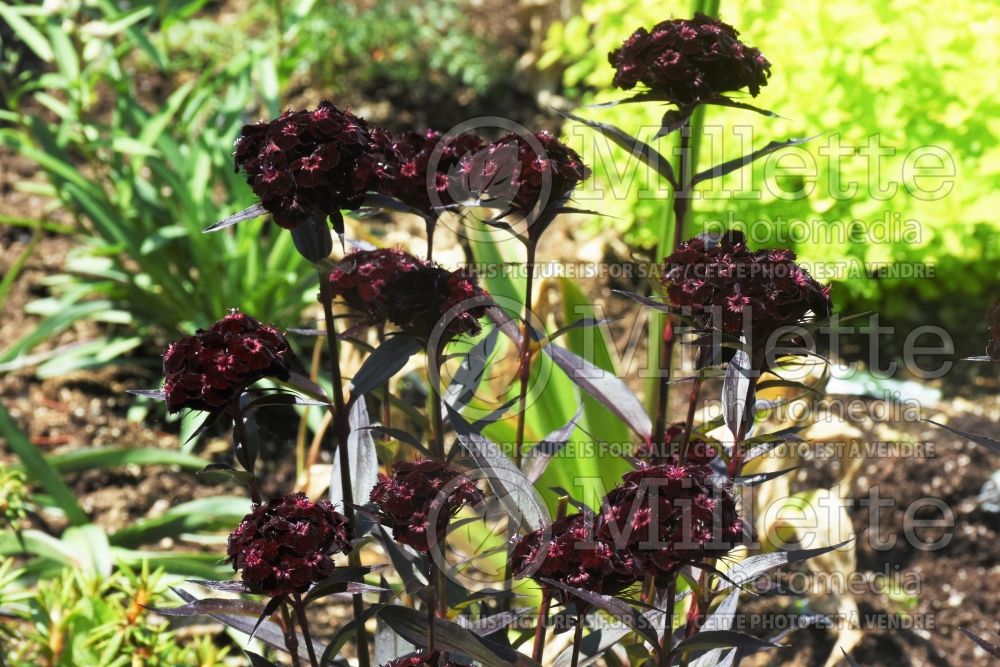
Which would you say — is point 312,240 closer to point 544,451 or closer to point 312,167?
point 312,167

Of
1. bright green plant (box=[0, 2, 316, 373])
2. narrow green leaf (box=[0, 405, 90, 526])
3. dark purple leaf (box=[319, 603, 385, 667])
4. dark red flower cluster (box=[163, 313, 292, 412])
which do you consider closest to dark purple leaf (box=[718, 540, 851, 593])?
dark purple leaf (box=[319, 603, 385, 667])

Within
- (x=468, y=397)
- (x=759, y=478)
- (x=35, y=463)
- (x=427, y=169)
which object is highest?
(x=427, y=169)

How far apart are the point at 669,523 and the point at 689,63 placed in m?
0.78

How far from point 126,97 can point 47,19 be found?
0.39 m

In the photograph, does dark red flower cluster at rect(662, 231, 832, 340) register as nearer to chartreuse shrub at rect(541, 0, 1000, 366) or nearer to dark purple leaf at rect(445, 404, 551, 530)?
dark purple leaf at rect(445, 404, 551, 530)

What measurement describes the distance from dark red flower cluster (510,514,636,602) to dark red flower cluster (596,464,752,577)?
2 centimetres

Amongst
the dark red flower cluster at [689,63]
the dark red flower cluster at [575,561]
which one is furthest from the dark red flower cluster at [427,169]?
the dark red flower cluster at [575,561]

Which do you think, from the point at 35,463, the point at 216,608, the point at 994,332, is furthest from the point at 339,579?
the point at 35,463

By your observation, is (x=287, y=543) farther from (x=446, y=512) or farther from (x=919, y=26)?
(x=919, y=26)

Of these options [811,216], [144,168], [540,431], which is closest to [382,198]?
[540,431]

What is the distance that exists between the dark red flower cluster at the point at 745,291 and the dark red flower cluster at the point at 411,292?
0.29m

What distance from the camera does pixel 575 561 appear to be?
1.32m

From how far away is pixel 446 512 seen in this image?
4.52ft

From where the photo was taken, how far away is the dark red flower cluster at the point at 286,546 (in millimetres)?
1302
